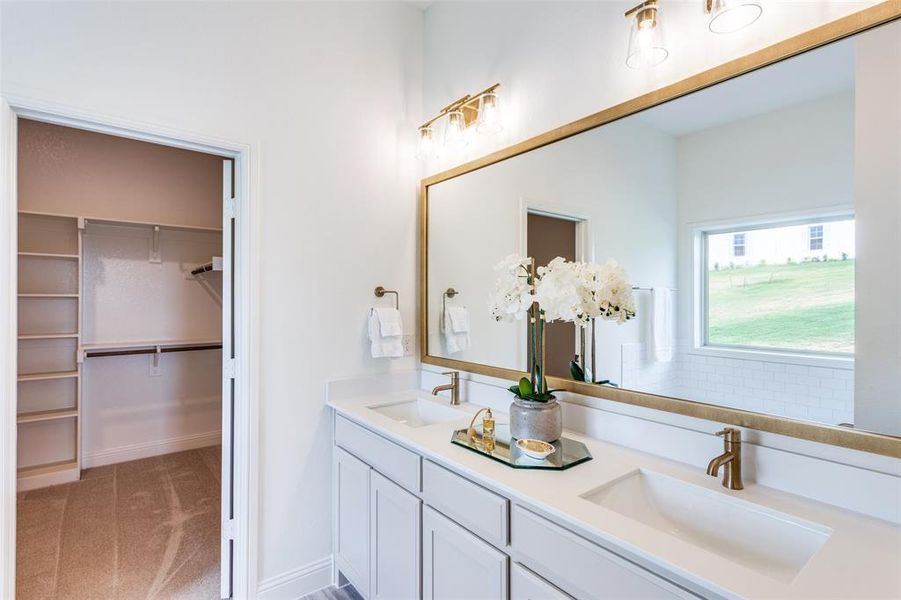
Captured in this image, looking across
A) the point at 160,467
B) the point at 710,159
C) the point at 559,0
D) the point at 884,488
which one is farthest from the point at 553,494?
the point at 160,467

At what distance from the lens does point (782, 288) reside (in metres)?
1.22

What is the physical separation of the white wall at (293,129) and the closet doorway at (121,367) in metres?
0.22

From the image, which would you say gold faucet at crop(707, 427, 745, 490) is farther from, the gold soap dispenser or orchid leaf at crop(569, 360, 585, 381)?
the gold soap dispenser

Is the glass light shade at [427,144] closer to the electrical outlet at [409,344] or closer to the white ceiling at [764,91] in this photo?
the electrical outlet at [409,344]

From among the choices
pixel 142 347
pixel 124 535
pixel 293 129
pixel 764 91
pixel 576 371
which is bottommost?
pixel 124 535

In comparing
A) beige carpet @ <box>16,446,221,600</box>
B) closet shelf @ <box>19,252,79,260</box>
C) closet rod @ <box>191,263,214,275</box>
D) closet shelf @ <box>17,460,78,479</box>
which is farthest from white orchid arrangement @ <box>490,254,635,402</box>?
closet shelf @ <box>17,460,78,479</box>

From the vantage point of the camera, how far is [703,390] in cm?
135

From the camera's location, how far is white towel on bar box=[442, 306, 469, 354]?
2.25m

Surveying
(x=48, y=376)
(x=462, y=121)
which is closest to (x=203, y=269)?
(x=48, y=376)

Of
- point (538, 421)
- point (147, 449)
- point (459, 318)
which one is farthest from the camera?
point (147, 449)

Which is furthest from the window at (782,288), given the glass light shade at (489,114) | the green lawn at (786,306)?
the glass light shade at (489,114)

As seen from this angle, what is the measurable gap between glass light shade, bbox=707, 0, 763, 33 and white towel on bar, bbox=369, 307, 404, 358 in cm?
173

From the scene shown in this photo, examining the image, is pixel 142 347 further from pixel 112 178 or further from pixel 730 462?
pixel 730 462

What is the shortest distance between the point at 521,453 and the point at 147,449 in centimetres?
374
